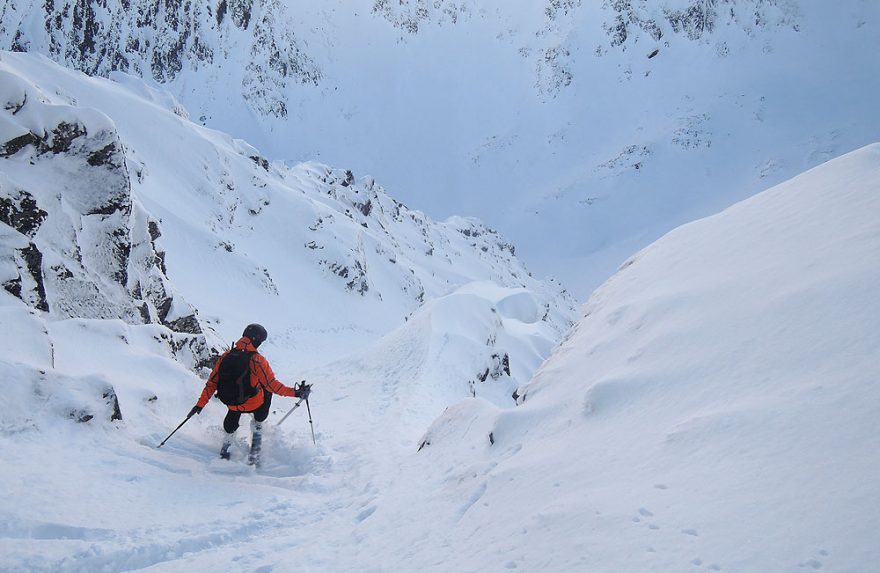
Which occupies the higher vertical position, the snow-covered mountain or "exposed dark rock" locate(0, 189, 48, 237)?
the snow-covered mountain

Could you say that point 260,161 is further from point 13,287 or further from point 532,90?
point 532,90

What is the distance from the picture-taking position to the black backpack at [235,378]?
7.73 meters

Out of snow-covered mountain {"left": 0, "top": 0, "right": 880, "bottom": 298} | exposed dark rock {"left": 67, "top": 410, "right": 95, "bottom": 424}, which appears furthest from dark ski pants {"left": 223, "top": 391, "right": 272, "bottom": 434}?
snow-covered mountain {"left": 0, "top": 0, "right": 880, "bottom": 298}

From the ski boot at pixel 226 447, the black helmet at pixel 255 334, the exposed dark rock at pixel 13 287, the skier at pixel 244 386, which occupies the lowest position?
the ski boot at pixel 226 447

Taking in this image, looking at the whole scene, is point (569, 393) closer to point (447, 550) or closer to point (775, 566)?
point (447, 550)

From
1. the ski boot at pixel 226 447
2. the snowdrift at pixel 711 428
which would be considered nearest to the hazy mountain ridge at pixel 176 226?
the ski boot at pixel 226 447

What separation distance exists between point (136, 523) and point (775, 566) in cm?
572

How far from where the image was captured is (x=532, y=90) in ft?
358

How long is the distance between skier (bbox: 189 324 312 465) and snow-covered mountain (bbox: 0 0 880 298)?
70118 millimetres

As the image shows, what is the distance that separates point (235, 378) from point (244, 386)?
0.17 metres

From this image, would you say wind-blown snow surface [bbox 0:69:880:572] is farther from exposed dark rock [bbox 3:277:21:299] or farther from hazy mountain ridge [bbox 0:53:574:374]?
hazy mountain ridge [bbox 0:53:574:374]

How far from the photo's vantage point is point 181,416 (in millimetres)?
8633

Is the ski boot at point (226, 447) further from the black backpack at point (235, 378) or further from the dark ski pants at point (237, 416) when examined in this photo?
the black backpack at point (235, 378)

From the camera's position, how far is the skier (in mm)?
7738
